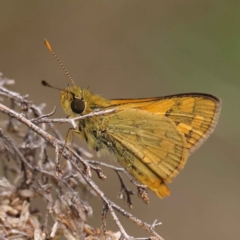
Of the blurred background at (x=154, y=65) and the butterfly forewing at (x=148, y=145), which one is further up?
the blurred background at (x=154, y=65)

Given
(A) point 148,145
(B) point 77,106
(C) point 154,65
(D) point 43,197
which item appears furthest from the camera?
(C) point 154,65

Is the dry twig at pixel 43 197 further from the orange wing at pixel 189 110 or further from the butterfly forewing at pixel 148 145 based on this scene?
the orange wing at pixel 189 110

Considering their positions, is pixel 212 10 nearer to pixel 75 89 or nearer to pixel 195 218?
pixel 195 218

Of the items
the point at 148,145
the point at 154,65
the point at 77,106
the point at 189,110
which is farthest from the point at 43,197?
the point at 154,65

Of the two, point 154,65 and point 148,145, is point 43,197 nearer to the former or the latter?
point 148,145

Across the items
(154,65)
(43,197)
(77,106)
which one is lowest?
(43,197)

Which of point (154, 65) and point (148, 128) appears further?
point (154, 65)

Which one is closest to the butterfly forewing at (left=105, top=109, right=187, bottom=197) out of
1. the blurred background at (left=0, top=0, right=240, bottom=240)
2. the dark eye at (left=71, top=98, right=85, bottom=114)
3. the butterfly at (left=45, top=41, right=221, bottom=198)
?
the butterfly at (left=45, top=41, right=221, bottom=198)

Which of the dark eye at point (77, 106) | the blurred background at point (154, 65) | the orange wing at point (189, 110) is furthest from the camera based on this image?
the blurred background at point (154, 65)

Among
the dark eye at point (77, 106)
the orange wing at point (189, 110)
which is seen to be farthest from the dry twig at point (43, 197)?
the orange wing at point (189, 110)
